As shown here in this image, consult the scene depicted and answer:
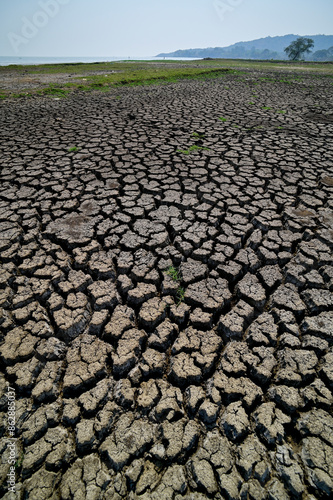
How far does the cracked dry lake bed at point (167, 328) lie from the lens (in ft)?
4.18

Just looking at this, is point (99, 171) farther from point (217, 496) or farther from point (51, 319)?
point (217, 496)

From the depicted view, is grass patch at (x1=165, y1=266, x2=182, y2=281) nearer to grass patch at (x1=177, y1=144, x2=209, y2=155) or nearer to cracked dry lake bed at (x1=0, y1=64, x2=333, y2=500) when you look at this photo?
cracked dry lake bed at (x1=0, y1=64, x2=333, y2=500)

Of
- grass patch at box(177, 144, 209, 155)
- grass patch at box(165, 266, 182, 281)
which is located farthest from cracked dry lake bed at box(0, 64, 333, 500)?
grass patch at box(177, 144, 209, 155)

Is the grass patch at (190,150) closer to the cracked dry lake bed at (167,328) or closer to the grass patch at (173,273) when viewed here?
the cracked dry lake bed at (167,328)

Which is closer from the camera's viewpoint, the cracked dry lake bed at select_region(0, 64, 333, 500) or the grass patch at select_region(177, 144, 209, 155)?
the cracked dry lake bed at select_region(0, 64, 333, 500)

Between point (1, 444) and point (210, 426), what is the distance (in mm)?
1114

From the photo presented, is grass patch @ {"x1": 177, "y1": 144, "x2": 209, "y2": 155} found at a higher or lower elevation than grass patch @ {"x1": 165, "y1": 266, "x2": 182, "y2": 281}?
higher

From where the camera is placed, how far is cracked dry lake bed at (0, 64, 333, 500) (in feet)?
4.18

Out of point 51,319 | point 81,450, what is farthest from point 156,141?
point 81,450

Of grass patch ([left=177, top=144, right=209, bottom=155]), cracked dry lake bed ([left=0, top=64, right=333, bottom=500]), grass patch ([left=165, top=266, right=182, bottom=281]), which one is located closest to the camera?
cracked dry lake bed ([left=0, top=64, right=333, bottom=500])

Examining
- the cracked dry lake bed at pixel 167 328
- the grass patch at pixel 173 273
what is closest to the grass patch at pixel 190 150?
the cracked dry lake bed at pixel 167 328

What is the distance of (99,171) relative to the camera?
12.8 feet

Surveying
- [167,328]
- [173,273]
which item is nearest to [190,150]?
[173,273]

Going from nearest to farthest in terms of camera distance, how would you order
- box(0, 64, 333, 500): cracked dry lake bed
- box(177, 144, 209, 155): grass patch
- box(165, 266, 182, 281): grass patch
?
box(0, 64, 333, 500): cracked dry lake bed < box(165, 266, 182, 281): grass patch < box(177, 144, 209, 155): grass patch
